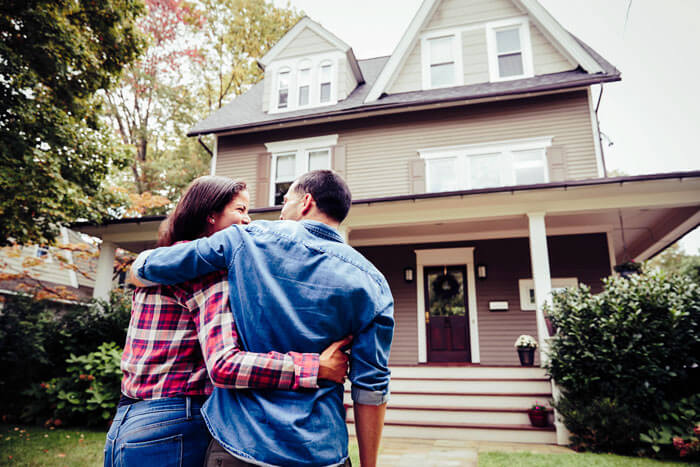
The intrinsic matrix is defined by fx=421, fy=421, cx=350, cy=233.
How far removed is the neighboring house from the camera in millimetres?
8742

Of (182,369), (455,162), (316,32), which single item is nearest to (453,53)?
(455,162)

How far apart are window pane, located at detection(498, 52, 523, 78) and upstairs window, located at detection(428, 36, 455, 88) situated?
111 centimetres

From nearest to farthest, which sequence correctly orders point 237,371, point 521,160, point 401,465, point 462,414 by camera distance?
point 237,371, point 401,465, point 462,414, point 521,160

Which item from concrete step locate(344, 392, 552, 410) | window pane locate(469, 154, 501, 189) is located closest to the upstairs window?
window pane locate(469, 154, 501, 189)

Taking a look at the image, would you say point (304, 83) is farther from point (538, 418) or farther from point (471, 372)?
point (538, 418)

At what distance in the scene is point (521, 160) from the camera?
30.4 ft

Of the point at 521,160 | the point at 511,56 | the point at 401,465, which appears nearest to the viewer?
the point at 401,465

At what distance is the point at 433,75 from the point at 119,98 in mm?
13647

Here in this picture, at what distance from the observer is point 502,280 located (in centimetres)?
935

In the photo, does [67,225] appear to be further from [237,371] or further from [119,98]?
[119,98]

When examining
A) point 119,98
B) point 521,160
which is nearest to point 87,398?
point 521,160

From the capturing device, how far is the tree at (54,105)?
664 centimetres

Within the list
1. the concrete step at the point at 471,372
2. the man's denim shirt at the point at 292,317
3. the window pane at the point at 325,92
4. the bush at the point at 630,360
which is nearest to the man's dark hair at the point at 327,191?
the man's denim shirt at the point at 292,317

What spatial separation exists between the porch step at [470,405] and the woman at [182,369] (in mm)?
5311
